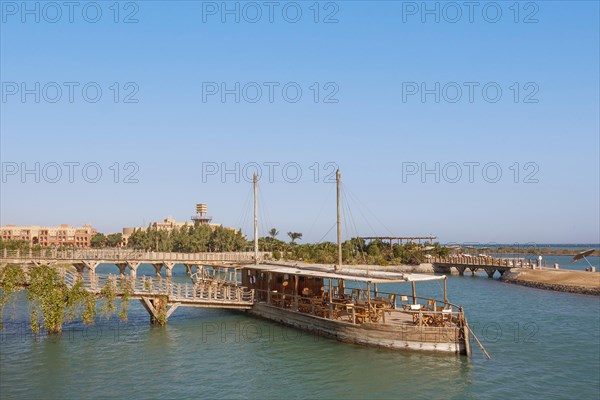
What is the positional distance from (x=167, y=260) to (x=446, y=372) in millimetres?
52857

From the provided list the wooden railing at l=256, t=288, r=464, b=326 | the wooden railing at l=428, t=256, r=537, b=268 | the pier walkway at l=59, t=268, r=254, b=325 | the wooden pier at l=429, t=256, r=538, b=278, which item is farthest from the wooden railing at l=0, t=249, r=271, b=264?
the wooden railing at l=428, t=256, r=537, b=268

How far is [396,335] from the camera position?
24656mm

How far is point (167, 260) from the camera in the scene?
68.8m

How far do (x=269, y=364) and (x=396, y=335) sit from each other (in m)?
6.26

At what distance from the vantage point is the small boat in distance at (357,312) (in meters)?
24.2

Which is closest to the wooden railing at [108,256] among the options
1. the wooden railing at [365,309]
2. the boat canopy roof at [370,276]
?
the wooden railing at [365,309]

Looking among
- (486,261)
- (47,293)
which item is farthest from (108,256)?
(486,261)

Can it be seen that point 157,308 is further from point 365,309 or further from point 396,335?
point 396,335

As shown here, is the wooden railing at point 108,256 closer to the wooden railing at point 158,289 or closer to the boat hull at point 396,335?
the wooden railing at point 158,289

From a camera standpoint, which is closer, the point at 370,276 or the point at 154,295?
the point at 370,276

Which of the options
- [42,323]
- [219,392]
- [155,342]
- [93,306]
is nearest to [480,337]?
[219,392]

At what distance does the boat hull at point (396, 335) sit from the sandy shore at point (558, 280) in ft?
113

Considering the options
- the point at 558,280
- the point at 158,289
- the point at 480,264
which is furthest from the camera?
the point at 480,264

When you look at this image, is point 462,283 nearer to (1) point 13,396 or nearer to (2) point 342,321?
(2) point 342,321
